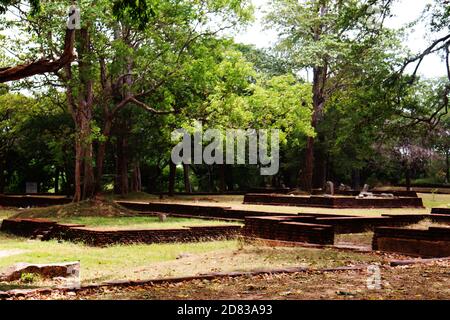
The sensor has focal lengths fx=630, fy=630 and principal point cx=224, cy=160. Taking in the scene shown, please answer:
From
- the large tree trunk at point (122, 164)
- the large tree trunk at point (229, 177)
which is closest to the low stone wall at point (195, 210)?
the large tree trunk at point (122, 164)

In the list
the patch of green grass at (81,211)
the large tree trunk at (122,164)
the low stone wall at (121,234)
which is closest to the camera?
the low stone wall at (121,234)

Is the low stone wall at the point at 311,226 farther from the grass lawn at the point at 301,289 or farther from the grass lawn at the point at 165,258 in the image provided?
the grass lawn at the point at 301,289

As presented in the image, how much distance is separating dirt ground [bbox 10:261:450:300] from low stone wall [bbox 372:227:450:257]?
3285mm

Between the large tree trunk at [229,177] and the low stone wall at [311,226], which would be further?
the large tree trunk at [229,177]

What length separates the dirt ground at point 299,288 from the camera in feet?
22.6

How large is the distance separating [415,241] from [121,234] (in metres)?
7.01

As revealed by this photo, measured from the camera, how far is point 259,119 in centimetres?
2669

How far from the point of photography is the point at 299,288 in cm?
738

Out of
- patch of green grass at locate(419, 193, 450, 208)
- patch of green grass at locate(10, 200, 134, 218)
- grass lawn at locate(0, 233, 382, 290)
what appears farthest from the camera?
patch of green grass at locate(419, 193, 450, 208)

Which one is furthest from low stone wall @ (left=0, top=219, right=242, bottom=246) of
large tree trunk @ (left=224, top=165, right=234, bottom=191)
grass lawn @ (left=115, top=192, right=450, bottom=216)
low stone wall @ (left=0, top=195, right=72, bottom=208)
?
large tree trunk @ (left=224, top=165, right=234, bottom=191)

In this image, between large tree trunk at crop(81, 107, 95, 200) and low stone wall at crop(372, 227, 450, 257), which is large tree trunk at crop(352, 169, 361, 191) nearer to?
large tree trunk at crop(81, 107, 95, 200)

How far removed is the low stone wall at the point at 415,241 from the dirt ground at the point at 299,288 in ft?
10.8

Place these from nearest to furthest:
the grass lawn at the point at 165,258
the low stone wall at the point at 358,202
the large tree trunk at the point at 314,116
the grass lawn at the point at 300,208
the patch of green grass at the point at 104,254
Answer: the grass lawn at the point at 165,258
the patch of green grass at the point at 104,254
the grass lawn at the point at 300,208
the low stone wall at the point at 358,202
the large tree trunk at the point at 314,116

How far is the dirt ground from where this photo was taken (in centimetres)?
688
